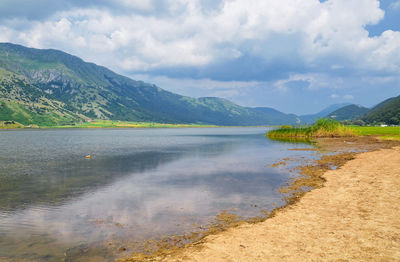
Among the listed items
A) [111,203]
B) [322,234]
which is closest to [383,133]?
[322,234]

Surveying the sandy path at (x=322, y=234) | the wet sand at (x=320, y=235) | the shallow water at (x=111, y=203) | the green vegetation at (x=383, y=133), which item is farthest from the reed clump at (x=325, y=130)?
the wet sand at (x=320, y=235)

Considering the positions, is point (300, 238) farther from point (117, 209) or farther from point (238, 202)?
point (117, 209)

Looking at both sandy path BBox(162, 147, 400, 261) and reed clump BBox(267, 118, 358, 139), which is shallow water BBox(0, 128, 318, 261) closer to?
sandy path BBox(162, 147, 400, 261)

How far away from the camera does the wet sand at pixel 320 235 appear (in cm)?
1111

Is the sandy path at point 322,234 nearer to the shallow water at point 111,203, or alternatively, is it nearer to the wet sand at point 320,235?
the wet sand at point 320,235

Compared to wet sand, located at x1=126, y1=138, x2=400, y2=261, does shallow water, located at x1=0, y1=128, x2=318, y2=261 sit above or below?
below

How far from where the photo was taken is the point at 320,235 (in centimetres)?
1315

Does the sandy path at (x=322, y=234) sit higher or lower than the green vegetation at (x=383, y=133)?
lower

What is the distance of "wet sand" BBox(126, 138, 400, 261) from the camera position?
36.4 feet

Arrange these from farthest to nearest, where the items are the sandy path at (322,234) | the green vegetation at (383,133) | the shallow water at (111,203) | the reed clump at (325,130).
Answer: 1. the reed clump at (325,130)
2. the green vegetation at (383,133)
3. the shallow water at (111,203)
4. the sandy path at (322,234)

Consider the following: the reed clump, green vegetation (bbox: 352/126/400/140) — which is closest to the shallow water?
green vegetation (bbox: 352/126/400/140)

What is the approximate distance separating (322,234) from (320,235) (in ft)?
0.71

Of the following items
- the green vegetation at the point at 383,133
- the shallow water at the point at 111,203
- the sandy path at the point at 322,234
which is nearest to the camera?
the sandy path at the point at 322,234

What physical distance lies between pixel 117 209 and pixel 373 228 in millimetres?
17781
